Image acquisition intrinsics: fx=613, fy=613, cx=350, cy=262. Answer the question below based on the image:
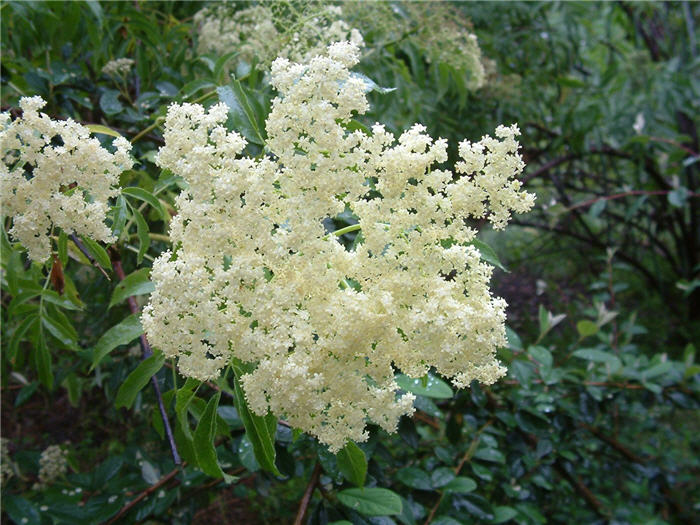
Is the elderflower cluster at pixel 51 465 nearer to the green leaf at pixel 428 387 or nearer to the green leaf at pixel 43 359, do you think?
the green leaf at pixel 43 359

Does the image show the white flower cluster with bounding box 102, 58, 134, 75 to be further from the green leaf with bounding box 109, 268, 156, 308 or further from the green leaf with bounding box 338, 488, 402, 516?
the green leaf with bounding box 338, 488, 402, 516

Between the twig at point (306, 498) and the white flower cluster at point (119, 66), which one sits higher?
the white flower cluster at point (119, 66)

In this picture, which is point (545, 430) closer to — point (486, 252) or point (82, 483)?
point (486, 252)

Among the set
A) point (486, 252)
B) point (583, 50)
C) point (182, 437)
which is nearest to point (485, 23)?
point (583, 50)

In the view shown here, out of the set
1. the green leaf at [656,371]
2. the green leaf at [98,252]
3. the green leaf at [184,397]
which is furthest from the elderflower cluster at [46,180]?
the green leaf at [656,371]

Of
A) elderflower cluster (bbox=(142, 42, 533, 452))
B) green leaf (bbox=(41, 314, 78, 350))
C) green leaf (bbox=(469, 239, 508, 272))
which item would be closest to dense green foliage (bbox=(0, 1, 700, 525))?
green leaf (bbox=(41, 314, 78, 350))

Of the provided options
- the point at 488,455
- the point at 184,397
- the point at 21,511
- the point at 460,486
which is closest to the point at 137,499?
the point at 21,511
